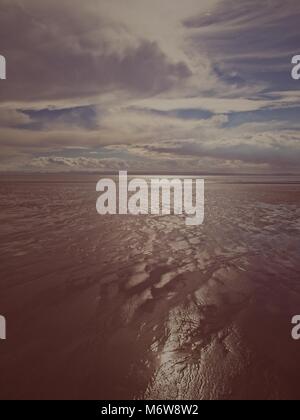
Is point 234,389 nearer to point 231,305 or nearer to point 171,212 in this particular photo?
point 231,305

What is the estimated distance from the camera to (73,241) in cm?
817

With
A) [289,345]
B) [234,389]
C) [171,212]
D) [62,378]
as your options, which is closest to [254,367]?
[234,389]

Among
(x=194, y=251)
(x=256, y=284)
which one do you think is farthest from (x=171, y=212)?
(x=256, y=284)

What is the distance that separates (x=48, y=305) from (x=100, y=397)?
6.61 feet

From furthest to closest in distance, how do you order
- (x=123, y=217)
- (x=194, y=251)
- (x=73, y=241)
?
(x=123, y=217) → (x=73, y=241) → (x=194, y=251)

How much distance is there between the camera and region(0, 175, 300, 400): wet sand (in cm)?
310

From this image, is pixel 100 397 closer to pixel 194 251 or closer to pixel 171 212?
pixel 194 251

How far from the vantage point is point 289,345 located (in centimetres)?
378

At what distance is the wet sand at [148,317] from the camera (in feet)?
10.2

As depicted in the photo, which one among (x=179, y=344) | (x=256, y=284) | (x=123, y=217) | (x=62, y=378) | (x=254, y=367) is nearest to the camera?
(x=62, y=378)

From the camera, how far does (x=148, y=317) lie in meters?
4.32

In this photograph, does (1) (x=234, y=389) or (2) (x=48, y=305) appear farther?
(2) (x=48, y=305)
